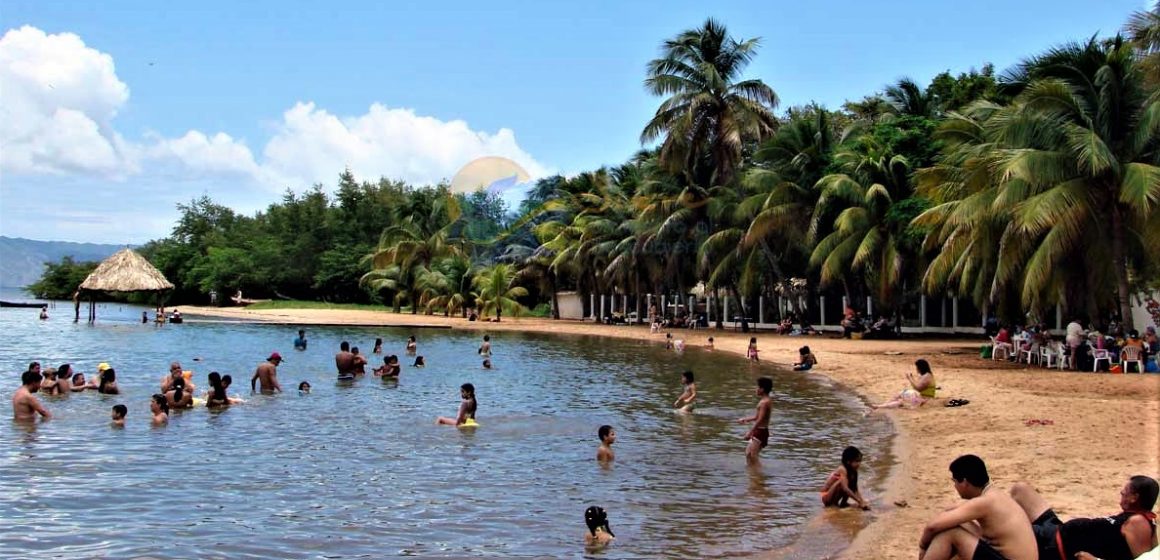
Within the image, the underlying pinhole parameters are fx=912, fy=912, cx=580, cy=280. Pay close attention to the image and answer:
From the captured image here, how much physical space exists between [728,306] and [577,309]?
47.4ft

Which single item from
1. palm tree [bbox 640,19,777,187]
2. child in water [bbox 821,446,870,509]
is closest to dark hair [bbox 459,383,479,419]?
child in water [bbox 821,446,870,509]

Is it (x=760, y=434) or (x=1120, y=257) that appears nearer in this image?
(x=760, y=434)

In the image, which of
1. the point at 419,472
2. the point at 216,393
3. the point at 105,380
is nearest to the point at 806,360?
the point at 216,393

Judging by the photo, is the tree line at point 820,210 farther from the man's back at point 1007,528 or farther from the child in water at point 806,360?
the man's back at point 1007,528

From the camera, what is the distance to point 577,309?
6188 centimetres

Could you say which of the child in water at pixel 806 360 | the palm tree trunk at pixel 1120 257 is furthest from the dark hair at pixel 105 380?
the palm tree trunk at pixel 1120 257

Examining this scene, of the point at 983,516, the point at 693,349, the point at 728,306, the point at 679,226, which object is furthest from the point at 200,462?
the point at 728,306

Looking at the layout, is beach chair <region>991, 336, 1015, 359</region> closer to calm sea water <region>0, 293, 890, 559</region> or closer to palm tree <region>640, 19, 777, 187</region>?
calm sea water <region>0, 293, 890, 559</region>

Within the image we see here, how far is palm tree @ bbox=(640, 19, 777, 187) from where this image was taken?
39469 mm

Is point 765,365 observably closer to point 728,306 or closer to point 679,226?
point 679,226

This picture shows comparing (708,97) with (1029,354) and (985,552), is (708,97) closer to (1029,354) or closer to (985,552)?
(1029,354)

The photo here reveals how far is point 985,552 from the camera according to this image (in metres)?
6.11

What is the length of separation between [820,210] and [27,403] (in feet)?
90.3

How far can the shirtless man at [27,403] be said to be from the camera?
53.8 feet
